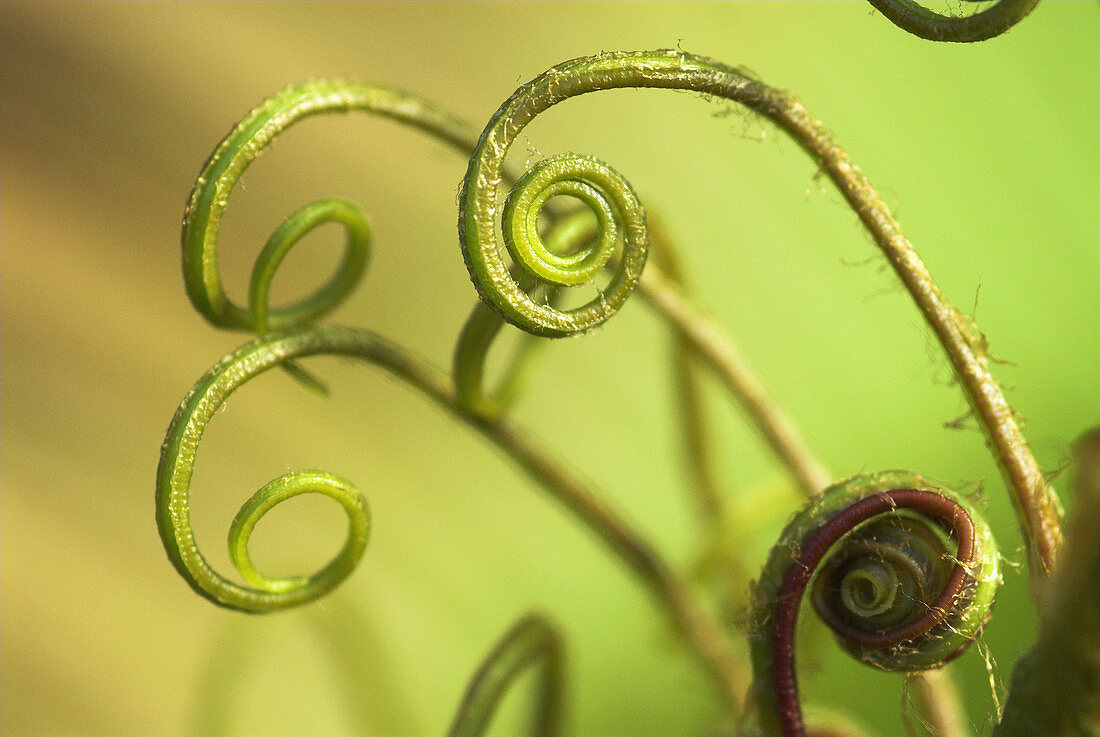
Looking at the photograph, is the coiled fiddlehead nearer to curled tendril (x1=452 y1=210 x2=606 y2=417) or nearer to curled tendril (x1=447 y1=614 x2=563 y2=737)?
curled tendril (x1=452 y1=210 x2=606 y2=417)

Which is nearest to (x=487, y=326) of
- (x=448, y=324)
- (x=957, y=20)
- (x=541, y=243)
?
(x=541, y=243)

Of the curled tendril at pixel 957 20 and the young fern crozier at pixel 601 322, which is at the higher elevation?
the curled tendril at pixel 957 20

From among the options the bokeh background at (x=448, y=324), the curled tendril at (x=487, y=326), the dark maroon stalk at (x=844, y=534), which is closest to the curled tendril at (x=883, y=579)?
the dark maroon stalk at (x=844, y=534)

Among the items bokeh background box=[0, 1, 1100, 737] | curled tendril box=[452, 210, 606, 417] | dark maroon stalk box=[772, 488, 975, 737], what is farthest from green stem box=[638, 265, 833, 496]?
bokeh background box=[0, 1, 1100, 737]

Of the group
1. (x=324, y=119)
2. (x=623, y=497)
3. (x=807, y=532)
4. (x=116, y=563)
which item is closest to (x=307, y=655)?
(x=116, y=563)

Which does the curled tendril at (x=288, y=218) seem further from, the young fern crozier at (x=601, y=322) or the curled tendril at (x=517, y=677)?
the curled tendril at (x=517, y=677)

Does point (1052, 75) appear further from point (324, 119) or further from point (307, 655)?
point (307, 655)

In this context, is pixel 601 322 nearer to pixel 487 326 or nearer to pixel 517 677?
pixel 487 326
